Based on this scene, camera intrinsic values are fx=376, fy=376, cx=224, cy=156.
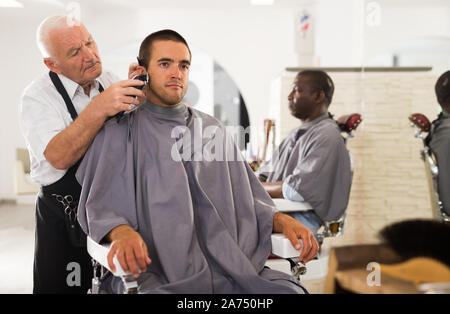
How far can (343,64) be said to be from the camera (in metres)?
4.77

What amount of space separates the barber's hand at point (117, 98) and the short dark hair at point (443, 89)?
1.48 m

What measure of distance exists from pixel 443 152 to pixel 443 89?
322 mm

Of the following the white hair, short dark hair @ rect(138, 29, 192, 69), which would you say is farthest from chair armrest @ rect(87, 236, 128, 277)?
the white hair

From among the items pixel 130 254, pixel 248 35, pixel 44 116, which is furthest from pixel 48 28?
pixel 248 35

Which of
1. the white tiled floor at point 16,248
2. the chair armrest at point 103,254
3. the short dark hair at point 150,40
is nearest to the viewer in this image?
the chair armrest at point 103,254

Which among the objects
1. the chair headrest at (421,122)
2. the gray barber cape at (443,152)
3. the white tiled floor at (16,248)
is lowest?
the white tiled floor at (16,248)

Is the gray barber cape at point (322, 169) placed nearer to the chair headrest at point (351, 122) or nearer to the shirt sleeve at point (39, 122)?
the chair headrest at point (351, 122)

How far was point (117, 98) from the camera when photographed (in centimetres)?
132

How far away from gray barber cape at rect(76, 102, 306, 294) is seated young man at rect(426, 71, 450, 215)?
976mm

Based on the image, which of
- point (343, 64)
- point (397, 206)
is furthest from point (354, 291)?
point (343, 64)

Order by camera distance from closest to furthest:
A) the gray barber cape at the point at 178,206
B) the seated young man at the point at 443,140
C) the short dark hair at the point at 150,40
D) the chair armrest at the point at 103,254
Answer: the chair armrest at the point at 103,254
the gray barber cape at the point at 178,206
the short dark hair at the point at 150,40
the seated young man at the point at 443,140

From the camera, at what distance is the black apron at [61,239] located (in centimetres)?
159

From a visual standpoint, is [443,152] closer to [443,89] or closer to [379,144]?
[443,89]

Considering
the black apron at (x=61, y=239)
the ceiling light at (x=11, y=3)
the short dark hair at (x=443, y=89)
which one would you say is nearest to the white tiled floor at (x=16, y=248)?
the black apron at (x=61, y=239)
